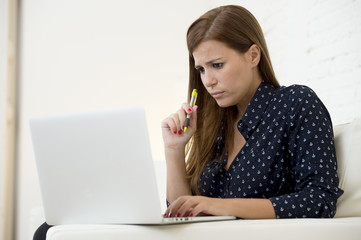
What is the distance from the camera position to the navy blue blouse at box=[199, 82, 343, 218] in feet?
3.53

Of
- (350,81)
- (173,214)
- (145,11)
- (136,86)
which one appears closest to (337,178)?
(173,214)

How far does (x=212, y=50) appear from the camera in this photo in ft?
4.47

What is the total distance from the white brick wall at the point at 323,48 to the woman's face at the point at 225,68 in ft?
2.35

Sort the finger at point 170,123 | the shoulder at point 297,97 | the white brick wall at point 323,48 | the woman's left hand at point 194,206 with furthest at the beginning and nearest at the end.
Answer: the white brick wall at point 323,48 < the finger at point 170,123 < the shoulder at point 297,97 < the woman's left hand at point 194,206

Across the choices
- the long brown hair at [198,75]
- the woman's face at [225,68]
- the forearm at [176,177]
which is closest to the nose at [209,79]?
the woman's face at [225,68]

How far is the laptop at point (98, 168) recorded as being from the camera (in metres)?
0.86

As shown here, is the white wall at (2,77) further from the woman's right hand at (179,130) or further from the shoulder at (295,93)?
the shoulder at (295,93)

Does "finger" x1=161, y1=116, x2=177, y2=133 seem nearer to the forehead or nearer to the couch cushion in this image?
the forehead

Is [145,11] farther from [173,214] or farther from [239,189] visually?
[173,214]

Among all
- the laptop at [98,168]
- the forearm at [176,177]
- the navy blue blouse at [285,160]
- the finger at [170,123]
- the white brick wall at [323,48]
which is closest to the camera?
the laptop at [98,168]

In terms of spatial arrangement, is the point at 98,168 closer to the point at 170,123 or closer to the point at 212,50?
the point at 170,123

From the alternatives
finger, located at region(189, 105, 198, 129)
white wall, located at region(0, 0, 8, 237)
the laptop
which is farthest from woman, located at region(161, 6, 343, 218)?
white wall, located at region(0, 0, 8, 237)

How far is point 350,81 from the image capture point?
194cm

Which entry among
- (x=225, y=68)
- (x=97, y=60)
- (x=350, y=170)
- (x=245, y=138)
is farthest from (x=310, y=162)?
(x=97, y=60)
